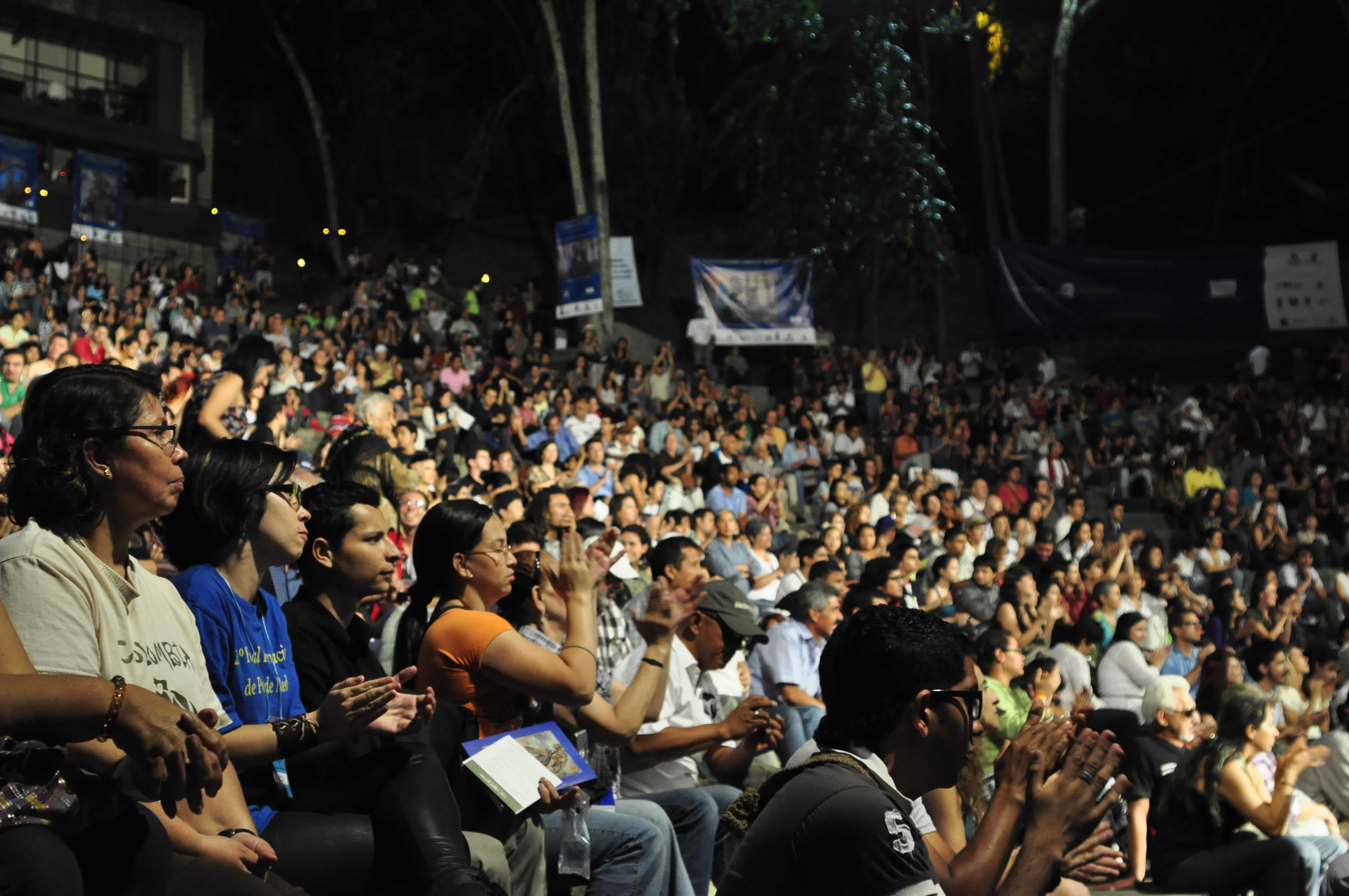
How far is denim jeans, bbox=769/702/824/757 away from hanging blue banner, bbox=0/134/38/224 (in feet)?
57.3

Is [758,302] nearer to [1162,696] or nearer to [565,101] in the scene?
[565,101]

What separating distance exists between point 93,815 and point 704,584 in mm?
2131

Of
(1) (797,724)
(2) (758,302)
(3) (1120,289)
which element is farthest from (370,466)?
(3) (1120,289)

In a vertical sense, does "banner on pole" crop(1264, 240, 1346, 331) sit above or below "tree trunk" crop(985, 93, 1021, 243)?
below

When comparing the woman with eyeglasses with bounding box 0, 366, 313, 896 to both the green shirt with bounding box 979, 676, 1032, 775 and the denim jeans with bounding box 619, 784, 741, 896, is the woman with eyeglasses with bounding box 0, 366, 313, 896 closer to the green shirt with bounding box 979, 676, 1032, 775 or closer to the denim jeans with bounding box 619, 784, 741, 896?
the denim jeans with bounding box 619, 784, 741, 896

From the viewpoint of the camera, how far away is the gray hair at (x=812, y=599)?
6.83 m

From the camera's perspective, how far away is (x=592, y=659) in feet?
11.0

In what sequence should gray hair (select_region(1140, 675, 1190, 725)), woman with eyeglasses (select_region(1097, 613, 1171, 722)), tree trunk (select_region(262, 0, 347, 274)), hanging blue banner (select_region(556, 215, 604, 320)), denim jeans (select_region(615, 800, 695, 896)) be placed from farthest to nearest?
tree trunk (select_region(262, 0, 347, 274)) → hanging blue banner (select_region(556, 215, 604, 320)) → woman with eyeglasses (select_region(1097, 613, 1171, 722)) → gray hair (select_region(1140, 675, 1190, 725)) → denim jeans (select_region(615, 800, 695, 896))

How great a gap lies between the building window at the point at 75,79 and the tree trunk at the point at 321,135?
2.96m

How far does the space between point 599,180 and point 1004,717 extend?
1396cm

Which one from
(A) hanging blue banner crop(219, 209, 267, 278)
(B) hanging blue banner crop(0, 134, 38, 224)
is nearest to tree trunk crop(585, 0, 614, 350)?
(A) hanging blue banner crop(219, 209, 267, 278)

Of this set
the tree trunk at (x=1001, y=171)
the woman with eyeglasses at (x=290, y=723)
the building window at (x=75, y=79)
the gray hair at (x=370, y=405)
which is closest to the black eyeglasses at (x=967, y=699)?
the woman with eyeglasses at (x=290, y=723)

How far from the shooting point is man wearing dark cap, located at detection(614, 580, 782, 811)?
13.9 ft

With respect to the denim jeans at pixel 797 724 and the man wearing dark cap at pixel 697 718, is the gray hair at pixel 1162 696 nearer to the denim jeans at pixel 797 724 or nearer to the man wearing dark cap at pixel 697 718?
the denim jeans at pixel 797 724
